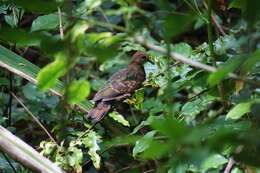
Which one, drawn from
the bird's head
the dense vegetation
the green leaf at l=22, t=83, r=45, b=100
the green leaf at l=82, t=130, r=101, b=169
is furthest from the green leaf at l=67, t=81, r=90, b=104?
the green leaf at l=22, t=83, r=45, b=100

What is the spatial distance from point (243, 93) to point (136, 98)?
29.4 inches

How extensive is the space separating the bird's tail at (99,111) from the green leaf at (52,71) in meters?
1.03

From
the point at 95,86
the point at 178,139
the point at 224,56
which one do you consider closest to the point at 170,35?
the point at 178,139

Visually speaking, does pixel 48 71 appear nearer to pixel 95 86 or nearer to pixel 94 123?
pixel 94 123

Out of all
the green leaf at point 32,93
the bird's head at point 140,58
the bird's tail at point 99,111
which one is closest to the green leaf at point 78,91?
the bird's tail at point 99,111

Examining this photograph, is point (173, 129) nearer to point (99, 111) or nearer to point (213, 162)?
point (213, 162)

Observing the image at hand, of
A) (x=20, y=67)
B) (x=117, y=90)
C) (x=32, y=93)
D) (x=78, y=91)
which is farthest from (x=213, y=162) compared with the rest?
(x=32, y=93)

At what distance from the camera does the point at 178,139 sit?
2.03 ft

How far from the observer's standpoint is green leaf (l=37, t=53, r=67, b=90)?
2.75 feet

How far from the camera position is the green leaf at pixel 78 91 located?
2.74 feet

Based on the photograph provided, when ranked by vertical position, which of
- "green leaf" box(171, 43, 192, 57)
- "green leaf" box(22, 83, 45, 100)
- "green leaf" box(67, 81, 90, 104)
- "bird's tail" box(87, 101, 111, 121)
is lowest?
"green leaf" box(22, 83, 45, 100)

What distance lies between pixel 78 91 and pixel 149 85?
121 cm

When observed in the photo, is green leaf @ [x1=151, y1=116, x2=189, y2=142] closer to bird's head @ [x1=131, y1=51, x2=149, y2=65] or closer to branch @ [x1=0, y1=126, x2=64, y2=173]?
branch @ [x1=0, y1=126, x2=64, y2=173]

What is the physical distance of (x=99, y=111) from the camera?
195 centimetres
